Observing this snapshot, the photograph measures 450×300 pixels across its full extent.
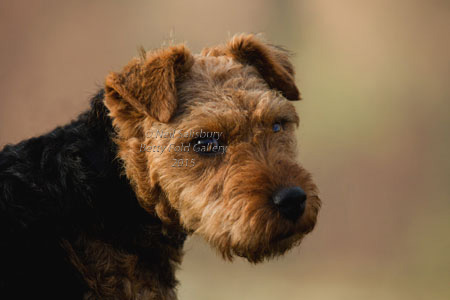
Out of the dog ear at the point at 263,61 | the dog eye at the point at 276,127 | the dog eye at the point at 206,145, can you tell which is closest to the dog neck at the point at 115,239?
the dog eye at the point at 206,145

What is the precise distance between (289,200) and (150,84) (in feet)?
4.13

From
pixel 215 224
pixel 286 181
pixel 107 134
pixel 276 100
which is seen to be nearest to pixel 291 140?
pixel 276 100

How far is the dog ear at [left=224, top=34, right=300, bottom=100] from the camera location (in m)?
3.91

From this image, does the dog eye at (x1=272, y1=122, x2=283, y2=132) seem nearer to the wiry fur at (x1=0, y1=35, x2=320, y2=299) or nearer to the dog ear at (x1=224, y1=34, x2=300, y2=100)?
the wiry fur at (x1=0, y1=35, x2=320, y2=299)

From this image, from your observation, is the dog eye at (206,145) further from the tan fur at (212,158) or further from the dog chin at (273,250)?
the dog chin at (273,250)

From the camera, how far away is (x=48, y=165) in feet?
10.9

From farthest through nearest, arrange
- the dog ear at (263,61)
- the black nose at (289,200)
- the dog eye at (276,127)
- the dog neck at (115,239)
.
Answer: the dog ear at (263,61) → the dog eye at (276,127) → the dog neck at (115,239) → the black nose at (289,200)

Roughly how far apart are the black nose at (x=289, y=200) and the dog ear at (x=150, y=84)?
3.02 feet

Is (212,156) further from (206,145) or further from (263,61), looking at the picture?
(263,61)

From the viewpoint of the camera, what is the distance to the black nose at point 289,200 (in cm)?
293

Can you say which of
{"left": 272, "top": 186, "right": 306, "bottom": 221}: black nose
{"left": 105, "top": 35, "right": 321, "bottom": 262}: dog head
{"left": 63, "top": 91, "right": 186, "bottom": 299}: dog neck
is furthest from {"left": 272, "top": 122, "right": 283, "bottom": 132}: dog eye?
{"left": 63, "top": 91, "right": 186, "bottom": 299}: dog neck

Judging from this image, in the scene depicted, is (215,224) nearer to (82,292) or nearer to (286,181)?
(286,181)

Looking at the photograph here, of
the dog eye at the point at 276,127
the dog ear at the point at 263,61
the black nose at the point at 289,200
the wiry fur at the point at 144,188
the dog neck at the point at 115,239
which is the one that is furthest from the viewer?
the dog ear at the point at 263,61

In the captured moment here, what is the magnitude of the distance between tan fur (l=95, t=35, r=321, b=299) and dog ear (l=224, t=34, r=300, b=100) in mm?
409
